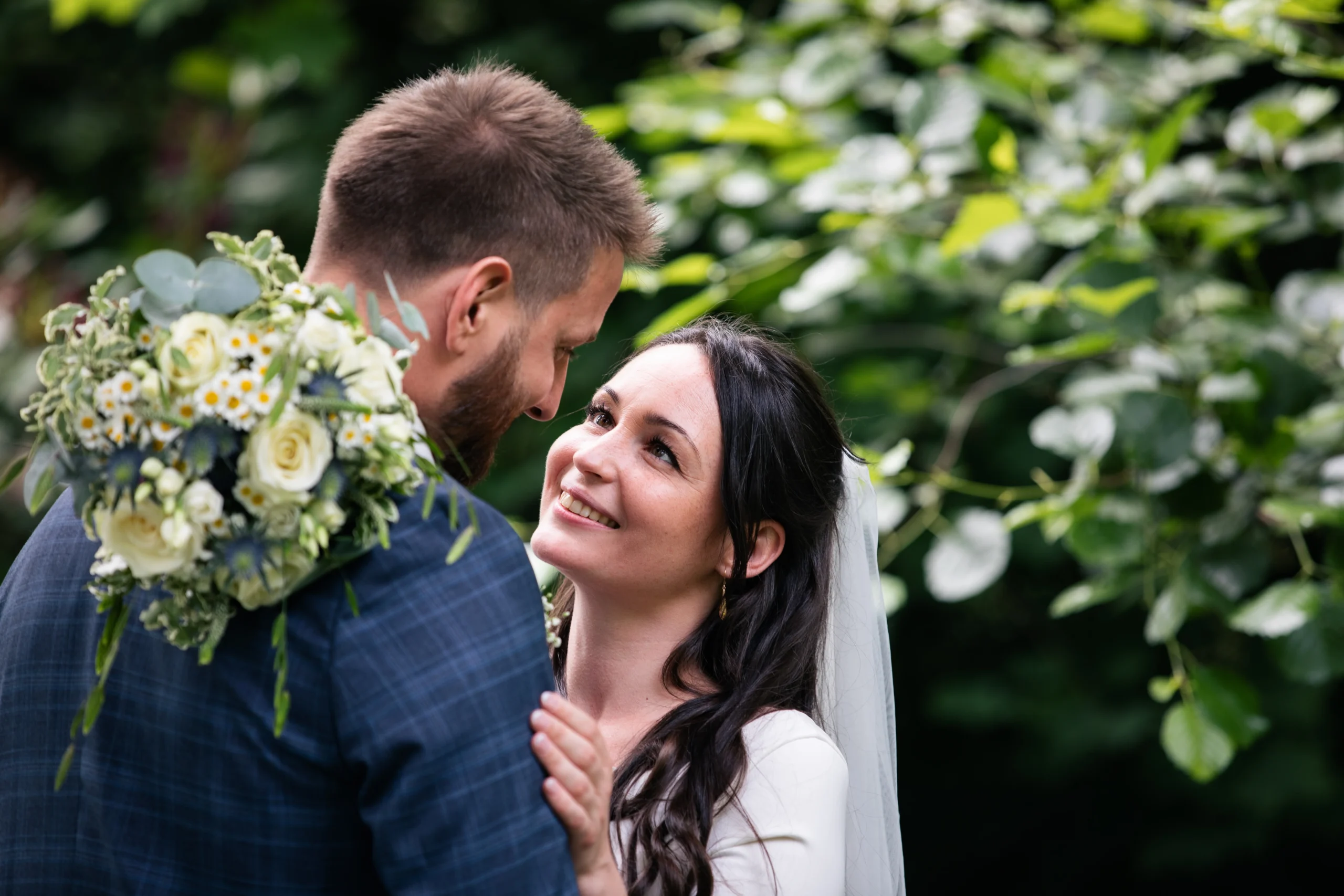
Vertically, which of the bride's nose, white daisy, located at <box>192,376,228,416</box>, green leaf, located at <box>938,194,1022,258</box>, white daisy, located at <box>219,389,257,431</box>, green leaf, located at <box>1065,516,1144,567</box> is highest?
white daisy, located at <box>192,376,228,416</box>

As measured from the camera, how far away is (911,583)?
4602 mm

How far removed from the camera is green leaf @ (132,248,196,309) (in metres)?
1.42

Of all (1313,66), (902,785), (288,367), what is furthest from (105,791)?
(902,785)

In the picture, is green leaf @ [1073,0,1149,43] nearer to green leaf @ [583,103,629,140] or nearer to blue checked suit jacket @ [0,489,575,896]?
green leaf @ [583,103,629,140]

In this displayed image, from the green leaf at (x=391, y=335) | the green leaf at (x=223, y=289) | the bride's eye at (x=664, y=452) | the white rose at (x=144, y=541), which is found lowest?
the bride's eye at (x=664, y=452)

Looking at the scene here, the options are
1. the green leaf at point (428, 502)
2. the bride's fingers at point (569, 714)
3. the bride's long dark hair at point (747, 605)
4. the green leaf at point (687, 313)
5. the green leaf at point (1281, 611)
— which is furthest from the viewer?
the green leaf at point (687, 313)

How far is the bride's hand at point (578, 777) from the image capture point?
1.56m

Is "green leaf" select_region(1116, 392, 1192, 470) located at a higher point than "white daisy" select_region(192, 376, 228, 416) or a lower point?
lower

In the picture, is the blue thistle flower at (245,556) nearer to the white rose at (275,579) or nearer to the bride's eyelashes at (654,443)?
the white rose at (275,579)

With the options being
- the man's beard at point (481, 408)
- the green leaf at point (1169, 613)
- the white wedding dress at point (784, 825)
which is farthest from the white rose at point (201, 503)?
the green leaf at point (1169, 613)

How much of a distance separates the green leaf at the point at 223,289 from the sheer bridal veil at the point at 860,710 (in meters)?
1.39

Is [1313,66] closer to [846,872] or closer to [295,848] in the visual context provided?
[846,872]

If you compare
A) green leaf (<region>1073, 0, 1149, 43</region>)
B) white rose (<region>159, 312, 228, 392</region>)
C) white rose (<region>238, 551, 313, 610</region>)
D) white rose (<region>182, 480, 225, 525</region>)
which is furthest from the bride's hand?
green leaf (<region>1073, 0, 1149, 43</region>)

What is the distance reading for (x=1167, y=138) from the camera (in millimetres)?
2697
